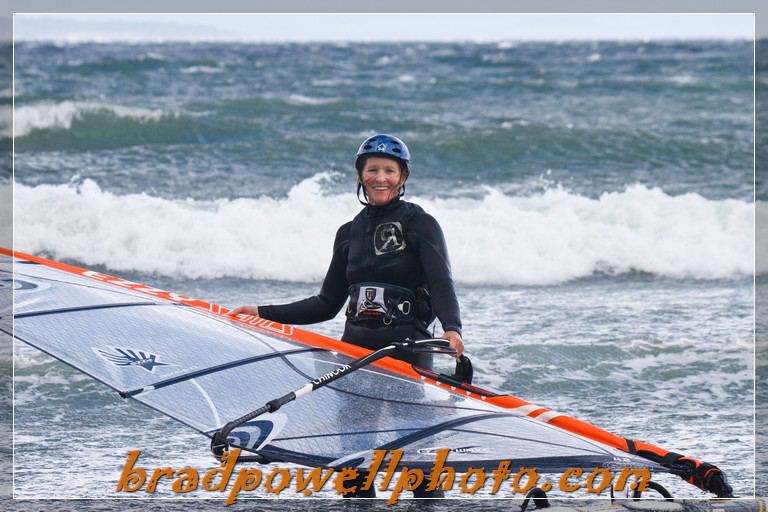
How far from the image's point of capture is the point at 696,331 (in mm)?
6961

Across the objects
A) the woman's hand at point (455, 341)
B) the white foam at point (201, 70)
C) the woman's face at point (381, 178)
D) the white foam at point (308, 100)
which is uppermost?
the white foam at point (201, 70)

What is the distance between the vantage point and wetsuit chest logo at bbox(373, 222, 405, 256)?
368 cm

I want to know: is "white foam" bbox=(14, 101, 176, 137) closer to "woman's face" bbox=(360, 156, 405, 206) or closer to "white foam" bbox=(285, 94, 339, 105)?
"white foam" bbox=(285, 94, 339, 105)

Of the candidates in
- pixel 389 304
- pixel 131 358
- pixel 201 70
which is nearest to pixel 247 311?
pixel 131 358

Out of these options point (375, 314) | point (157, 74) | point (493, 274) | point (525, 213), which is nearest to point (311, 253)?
point (493, 274)

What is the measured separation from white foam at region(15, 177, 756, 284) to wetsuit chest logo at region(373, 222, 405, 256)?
5.23m

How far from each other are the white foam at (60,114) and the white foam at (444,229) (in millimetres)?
4072

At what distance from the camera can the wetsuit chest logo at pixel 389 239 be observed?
12.1 feet

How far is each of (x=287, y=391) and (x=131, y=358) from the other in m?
0.63

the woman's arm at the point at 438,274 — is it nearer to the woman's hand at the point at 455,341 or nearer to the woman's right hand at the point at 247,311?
the woman's hand at the point at 455,341

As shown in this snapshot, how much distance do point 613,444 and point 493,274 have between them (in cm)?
571

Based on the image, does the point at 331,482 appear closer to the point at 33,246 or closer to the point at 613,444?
the point at 613,444

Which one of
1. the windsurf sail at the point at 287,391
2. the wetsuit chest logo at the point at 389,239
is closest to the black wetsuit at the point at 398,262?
the wetsuit chest logo at the point at 389,239

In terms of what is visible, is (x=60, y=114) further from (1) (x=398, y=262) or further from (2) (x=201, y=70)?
(1) (x=398, y=262)
